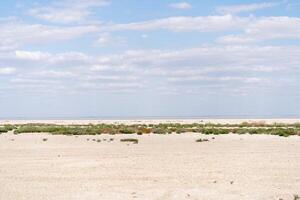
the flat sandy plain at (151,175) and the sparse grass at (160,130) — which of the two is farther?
the sparse grass at (160,130)

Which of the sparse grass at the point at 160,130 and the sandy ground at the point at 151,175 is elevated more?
the sparse grass at the point at 160,130

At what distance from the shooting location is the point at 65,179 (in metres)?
18.8

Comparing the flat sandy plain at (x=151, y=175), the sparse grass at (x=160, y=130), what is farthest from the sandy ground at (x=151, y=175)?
the sparse grass at (x=160, y=130)

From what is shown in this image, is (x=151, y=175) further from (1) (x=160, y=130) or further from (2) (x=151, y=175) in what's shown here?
(1) (x=160, y=130)

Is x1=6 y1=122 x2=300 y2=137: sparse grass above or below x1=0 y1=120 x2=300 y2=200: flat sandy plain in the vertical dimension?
above

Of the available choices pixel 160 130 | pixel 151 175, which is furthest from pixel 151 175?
pixel 160 130

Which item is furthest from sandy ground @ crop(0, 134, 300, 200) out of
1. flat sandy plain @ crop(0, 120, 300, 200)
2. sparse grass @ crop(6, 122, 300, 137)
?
sparse grass @ crop(6, 122, 300, 137)

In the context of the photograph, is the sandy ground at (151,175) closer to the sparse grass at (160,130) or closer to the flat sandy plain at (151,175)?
the flat sandy plain at (151,175)

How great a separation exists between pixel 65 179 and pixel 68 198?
3883mm

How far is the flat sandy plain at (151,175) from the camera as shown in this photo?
15617mm

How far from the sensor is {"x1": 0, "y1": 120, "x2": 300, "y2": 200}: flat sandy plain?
15.6 m

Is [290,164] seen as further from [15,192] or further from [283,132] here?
[283,132]

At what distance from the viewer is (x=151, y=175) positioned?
64.2 feet

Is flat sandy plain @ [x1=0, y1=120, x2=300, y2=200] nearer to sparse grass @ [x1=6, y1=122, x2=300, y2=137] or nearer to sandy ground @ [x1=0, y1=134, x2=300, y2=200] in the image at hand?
sandy ground @ [x1=0, y1=134, x2=300, y2=200]
